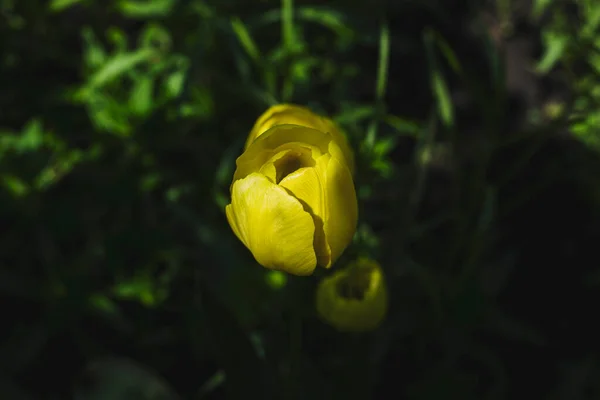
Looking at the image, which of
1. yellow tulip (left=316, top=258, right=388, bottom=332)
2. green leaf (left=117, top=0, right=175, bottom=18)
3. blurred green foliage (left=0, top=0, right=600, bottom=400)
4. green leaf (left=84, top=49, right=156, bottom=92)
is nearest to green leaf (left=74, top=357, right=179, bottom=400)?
blurred green foliage (left=0, top=0, right=600, bottom=400)

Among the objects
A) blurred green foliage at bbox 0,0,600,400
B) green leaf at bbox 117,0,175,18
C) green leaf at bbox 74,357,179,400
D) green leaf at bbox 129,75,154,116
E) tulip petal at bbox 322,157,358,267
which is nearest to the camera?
tulip petal at bbox 322,157,358,267

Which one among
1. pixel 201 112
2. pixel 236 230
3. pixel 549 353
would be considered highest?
pixel 236 230

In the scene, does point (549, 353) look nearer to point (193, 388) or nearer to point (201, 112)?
point (193, 388)

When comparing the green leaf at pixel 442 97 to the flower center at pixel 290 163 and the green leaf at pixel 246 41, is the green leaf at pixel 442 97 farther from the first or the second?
the flower center at pixel 290 163

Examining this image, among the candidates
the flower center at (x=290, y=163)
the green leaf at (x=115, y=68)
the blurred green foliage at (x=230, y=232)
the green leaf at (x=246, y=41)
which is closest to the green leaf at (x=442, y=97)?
the blurred green foliage at (x=230, y=232)

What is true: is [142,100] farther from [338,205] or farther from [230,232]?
[338,205]

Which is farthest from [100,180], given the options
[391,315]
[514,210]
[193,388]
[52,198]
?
[514,210]

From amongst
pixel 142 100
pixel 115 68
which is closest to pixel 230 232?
pixel 142 100

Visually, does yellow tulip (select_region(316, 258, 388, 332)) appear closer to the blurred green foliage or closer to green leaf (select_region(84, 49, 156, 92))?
the blurred green foliage
